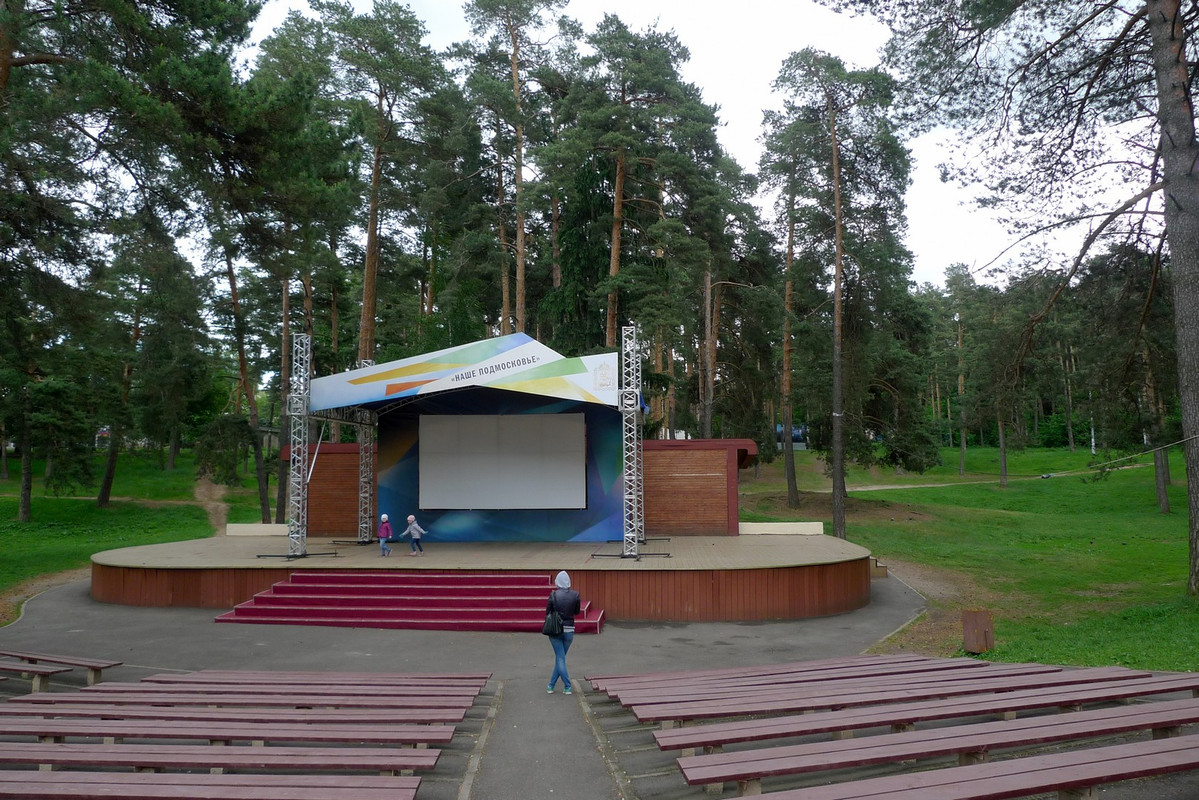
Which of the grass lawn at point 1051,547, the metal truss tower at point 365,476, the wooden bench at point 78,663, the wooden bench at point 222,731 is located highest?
the metal truss tower at point 365,476

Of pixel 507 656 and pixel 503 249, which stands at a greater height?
pixel 503 249

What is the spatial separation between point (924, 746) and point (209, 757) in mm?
3814

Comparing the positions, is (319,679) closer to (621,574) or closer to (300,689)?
(300,689)

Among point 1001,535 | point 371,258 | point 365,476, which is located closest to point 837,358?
point 1001,535

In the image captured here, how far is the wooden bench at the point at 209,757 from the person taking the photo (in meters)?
3.86

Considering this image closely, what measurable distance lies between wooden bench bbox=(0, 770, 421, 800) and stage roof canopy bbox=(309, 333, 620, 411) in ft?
34.5

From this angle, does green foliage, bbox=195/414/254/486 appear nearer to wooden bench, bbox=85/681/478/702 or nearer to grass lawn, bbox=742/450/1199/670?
grass lawn, bbox=742/450/1199/670

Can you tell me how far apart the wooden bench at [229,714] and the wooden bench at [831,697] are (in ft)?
4.98

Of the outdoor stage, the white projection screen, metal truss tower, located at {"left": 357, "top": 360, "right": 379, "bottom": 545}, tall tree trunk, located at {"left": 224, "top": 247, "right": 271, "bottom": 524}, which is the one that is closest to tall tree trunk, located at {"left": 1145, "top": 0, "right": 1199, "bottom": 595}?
the outdoor stage

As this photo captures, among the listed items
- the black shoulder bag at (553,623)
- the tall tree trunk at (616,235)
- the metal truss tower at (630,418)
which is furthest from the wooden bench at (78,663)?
the tall tree trunk at (616,235)

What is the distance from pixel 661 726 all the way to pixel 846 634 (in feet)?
22.4

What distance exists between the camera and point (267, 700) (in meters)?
5.55

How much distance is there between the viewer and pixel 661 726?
549 cm

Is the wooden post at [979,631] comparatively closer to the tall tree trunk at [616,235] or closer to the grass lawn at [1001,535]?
the grass lawn at [1001,535]
